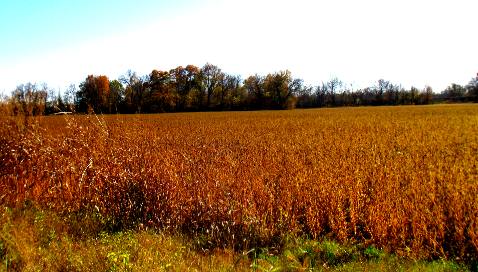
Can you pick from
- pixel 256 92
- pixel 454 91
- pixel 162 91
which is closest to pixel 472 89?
pixel 454 91

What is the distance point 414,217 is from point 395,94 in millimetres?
109193

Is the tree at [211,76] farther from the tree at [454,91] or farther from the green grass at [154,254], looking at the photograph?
the green grass at [154,254]

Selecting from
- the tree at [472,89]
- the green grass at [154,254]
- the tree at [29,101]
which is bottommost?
the green grass at [154,254]

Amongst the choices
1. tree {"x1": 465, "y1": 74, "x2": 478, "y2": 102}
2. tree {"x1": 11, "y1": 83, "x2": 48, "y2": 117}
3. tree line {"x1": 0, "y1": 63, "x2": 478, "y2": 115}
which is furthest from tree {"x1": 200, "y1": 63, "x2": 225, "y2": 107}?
tree {"x1": 11, "y1": 83, "x2": 48, "y2": 117}

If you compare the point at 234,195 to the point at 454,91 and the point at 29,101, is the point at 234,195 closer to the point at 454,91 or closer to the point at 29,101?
the point at 29,101

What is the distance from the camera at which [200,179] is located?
804 cm

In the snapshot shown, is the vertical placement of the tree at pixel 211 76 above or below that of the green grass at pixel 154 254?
above

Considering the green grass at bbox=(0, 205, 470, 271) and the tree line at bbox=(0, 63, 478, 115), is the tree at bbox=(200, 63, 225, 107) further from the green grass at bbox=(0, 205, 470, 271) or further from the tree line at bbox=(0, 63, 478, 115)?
the green grass at bbox=(0, 205, 470, 271)

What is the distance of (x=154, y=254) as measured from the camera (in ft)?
17.3

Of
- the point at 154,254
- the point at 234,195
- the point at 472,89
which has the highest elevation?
the point at 472,89

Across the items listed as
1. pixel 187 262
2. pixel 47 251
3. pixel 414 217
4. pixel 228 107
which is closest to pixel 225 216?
pixel 187 262

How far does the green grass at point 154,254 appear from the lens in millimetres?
4941

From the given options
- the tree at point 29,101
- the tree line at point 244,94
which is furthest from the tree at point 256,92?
the tree at point 29,101

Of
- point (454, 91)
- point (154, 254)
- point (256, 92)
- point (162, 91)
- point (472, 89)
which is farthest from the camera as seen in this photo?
point (454, 91)
